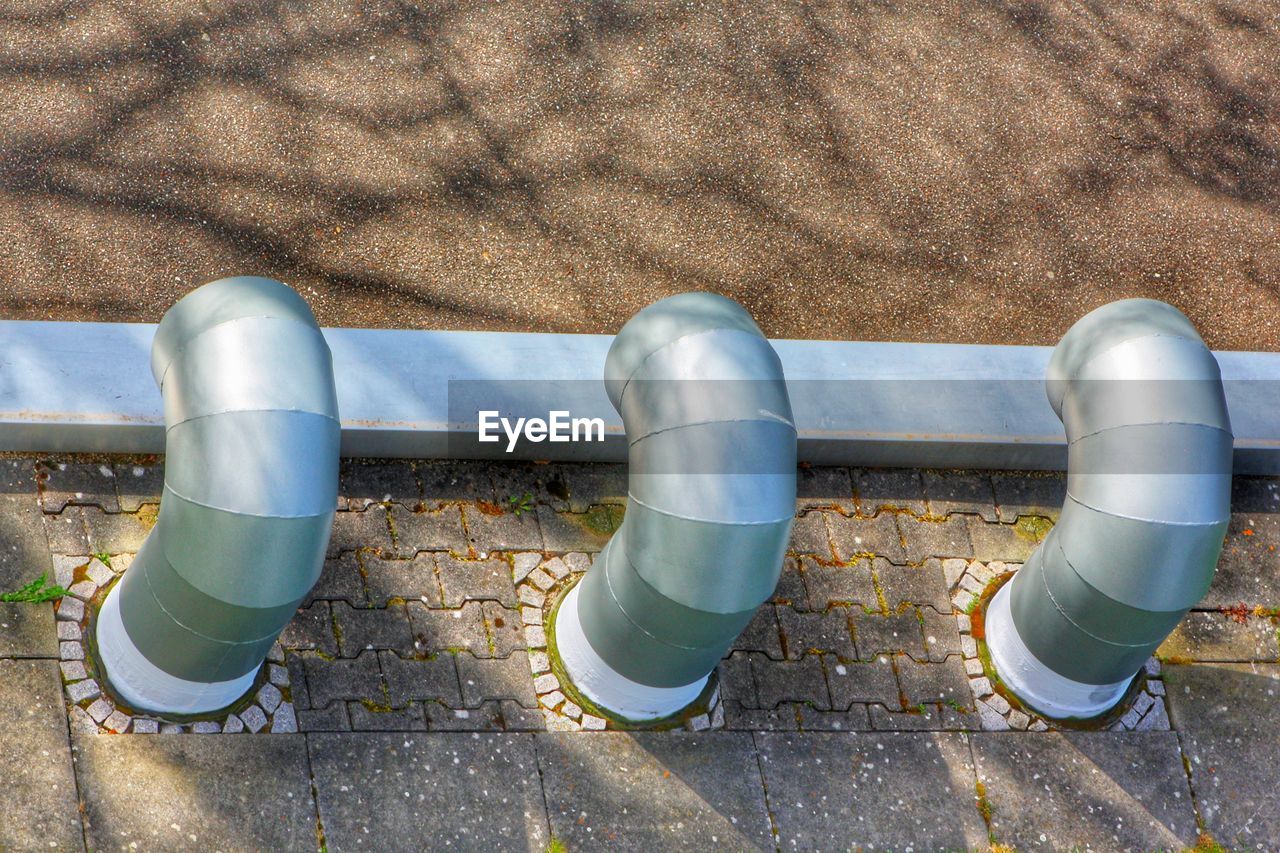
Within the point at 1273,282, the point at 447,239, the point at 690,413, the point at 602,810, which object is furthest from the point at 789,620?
the point at 1273,282

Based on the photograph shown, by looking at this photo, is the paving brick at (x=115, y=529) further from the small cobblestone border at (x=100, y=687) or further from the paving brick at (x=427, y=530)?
the paving brick at (x=427, y=530)

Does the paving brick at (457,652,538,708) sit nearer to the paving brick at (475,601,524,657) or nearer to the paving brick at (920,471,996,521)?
the paving brick at (475,601,524,657)

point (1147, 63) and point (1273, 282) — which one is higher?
point (1147, 63)

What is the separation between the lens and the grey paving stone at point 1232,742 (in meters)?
6.71

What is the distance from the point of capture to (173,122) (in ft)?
26.7

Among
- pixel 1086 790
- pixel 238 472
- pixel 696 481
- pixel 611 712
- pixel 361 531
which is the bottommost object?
pixel 1086 790

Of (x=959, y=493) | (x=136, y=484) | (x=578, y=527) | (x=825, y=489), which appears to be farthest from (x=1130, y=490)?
(x=136, y=484)

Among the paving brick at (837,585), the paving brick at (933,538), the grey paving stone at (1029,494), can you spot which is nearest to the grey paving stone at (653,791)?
the paving brick at (837,585)

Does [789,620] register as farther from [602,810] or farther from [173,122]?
[173,122]

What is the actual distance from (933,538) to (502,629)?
92.9 inches

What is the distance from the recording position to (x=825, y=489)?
7324 millimetres

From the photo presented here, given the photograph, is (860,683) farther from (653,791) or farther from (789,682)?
(653,791)

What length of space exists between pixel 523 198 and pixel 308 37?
1833 mm

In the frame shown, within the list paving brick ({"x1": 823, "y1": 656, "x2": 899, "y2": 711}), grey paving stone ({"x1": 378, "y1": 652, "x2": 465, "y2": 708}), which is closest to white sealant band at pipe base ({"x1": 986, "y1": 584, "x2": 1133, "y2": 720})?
paving brick ({"x1": 823, "y1": 656, "x2": 899, "y2": 711})
